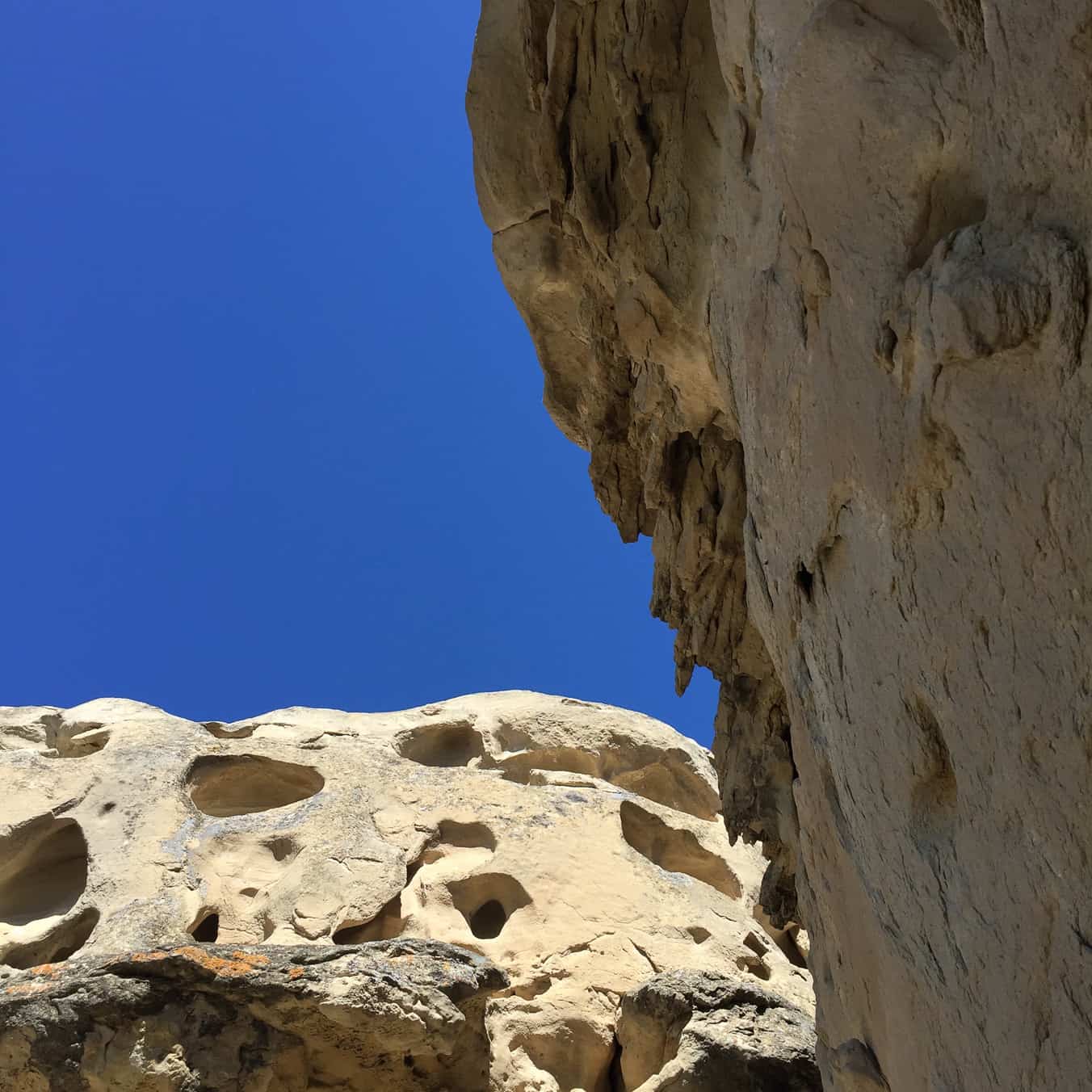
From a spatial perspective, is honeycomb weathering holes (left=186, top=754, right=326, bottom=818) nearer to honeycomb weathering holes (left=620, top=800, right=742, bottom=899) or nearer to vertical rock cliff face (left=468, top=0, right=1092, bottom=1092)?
honeycomb weathering holes (left=620, top=800, right=742, bottom=899)

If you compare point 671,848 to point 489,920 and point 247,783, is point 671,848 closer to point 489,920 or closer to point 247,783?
point 489,920

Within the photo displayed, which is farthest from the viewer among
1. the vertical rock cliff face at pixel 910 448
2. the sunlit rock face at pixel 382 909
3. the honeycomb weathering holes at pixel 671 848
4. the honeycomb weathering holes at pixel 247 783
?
the honeycomb weathering holes at pixel 247 783

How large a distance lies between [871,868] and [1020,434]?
195 cm

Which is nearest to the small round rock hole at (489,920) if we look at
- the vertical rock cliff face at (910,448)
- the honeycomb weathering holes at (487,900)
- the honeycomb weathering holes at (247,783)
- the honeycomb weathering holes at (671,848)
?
the honeycomb weathering holes at (487,900)

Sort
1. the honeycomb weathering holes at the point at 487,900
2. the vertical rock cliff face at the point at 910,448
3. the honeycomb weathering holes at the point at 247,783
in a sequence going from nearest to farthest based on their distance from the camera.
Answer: the vertical rock cliff face at the point at 910,448
the honeycomb weathering holes at the point at 487,900
the honeycomb weathering holes at the point at 247,783

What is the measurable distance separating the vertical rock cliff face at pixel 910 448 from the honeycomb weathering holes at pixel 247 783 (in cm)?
773

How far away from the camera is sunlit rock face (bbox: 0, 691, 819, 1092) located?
7242 mm

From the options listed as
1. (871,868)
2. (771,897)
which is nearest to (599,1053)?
(771,897)

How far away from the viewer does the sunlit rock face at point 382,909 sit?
724 cm

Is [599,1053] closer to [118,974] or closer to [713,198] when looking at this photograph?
[118,974]

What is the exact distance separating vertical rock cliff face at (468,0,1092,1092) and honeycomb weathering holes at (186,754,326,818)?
7728 mm

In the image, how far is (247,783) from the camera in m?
12.7

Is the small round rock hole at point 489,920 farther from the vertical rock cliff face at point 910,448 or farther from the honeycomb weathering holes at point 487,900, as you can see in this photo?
the vertical rock cliff face at point 910,448

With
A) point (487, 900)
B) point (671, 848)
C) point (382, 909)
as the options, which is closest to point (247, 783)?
point (382, 909)
